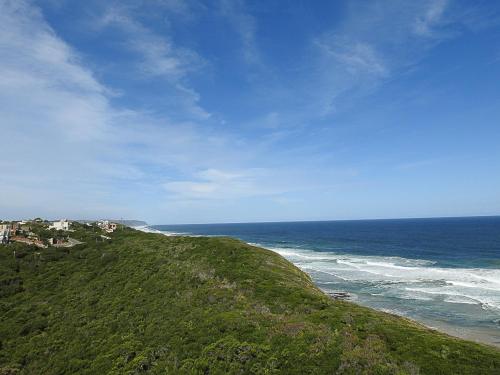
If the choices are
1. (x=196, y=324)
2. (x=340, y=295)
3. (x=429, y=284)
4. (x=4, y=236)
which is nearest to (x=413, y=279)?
(x=429, y=284)

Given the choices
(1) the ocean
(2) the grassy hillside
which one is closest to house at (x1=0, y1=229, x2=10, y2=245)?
(2) the grassy hillside

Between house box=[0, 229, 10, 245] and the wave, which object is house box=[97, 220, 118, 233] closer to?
house box=[0, 229, 10, 245]

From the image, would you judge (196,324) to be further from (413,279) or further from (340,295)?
(413,279)

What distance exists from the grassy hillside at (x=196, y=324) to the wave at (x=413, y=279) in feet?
76.7

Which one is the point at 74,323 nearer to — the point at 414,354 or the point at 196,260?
the point at 196,260

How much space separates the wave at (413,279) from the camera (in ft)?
153

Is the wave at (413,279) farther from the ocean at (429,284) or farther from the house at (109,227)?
the house at (109,227)

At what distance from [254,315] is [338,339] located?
6.10 metres

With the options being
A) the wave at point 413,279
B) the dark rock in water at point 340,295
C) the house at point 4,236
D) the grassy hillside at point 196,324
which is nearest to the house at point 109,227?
the house at point 4,236

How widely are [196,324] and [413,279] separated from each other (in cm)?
Answer: 4749

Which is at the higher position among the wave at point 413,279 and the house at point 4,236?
the house at point 4,236

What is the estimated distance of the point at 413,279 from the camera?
59.2m

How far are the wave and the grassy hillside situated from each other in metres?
23.4

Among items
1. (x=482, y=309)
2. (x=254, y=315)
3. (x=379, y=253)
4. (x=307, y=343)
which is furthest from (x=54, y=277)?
(x=379, y=253)
